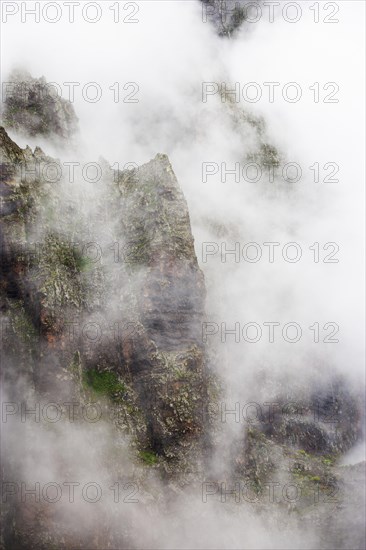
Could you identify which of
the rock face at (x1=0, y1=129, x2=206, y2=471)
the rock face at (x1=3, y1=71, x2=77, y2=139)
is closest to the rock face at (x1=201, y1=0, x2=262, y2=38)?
the rock face at (x1=3, y1=71, x2=77, y2=139)

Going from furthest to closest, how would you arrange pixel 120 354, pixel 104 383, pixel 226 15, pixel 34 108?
pixel 226 15 → pixel 34 108 → pixel 120 354 → pixel 104 383

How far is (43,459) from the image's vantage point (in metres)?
38.4

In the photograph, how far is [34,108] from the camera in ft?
186

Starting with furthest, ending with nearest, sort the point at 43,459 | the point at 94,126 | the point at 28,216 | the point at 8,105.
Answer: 1. the point at 94,126
2. the point at 8,105
3. the point at 28,216
4. the point at 43,459

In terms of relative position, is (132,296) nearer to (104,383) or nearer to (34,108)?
(104,383)

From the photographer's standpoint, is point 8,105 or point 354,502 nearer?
point 354,502

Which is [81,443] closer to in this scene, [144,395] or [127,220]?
[144,395]

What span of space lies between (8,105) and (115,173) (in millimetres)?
14471

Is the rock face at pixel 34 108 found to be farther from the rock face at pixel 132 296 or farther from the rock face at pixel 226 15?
the rock face at pixel 226 15

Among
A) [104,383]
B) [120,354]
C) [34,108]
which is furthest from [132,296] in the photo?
[34,108]

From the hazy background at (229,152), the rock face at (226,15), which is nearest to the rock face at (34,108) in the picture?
the hazy background at (229,152)

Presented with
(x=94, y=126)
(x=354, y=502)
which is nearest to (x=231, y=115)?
(x=94, y=126)

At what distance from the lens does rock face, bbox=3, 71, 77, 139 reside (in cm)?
5556

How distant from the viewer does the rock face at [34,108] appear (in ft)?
182
